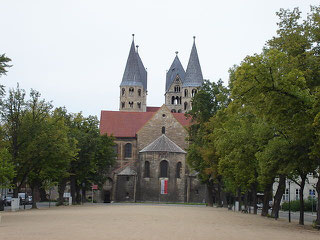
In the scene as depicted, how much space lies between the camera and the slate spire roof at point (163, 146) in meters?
76.7

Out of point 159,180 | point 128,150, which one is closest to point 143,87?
point 128,150

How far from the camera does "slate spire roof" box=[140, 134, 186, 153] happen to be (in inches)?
3019

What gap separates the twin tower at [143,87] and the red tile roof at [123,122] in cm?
2368

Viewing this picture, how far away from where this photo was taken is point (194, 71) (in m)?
114

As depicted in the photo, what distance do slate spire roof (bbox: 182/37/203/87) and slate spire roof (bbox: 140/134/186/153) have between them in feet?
118

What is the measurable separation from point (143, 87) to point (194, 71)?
42.3 ft

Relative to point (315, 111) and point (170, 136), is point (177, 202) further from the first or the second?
point (315, 111)

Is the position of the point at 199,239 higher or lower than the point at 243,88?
lower

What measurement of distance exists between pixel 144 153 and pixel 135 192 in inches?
244

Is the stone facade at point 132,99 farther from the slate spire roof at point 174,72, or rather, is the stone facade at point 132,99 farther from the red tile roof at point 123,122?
the red tile roof at point 123,122

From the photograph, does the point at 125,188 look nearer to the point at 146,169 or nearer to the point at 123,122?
the point at 146,169

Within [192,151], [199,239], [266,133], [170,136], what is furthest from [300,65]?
[170,136]

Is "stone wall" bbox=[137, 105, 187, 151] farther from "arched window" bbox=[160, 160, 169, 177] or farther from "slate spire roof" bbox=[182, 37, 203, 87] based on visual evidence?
"slate spire roof" bbox=[182, 37, 203, 87]

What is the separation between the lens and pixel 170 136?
8350 cm
